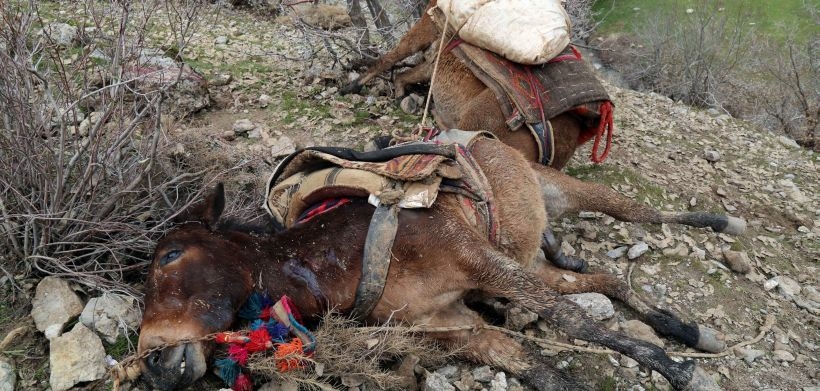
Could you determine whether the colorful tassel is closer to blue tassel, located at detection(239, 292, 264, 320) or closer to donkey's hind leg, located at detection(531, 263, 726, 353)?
blue tassel, located at detection(239, 292, 264, 320)

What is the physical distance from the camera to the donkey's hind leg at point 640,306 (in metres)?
3.28

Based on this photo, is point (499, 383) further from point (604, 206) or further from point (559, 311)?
point (604, 206)

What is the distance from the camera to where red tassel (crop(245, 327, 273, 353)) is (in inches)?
96.0

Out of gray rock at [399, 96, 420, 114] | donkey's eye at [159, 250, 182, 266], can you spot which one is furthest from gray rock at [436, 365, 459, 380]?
gray rock at [399, 96, 420, 114]

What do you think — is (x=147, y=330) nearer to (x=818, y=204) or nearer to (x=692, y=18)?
(x=818, y=204)

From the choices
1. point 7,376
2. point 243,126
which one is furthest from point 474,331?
point 243,126

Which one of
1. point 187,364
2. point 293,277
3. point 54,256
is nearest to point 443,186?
point 293,277

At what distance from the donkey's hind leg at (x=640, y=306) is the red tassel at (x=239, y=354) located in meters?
2.20

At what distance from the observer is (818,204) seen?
506 centimetres

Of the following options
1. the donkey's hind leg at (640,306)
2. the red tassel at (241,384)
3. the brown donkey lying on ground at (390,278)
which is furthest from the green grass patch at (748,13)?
the red tassel at (241,384)

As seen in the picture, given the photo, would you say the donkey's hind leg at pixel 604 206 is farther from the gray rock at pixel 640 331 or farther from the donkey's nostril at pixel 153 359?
the donkey's nostril at pixel 153 359

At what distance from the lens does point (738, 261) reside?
13.0 feet

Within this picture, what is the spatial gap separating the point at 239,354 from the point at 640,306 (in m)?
2.58

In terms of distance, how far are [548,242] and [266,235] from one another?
2.05m
